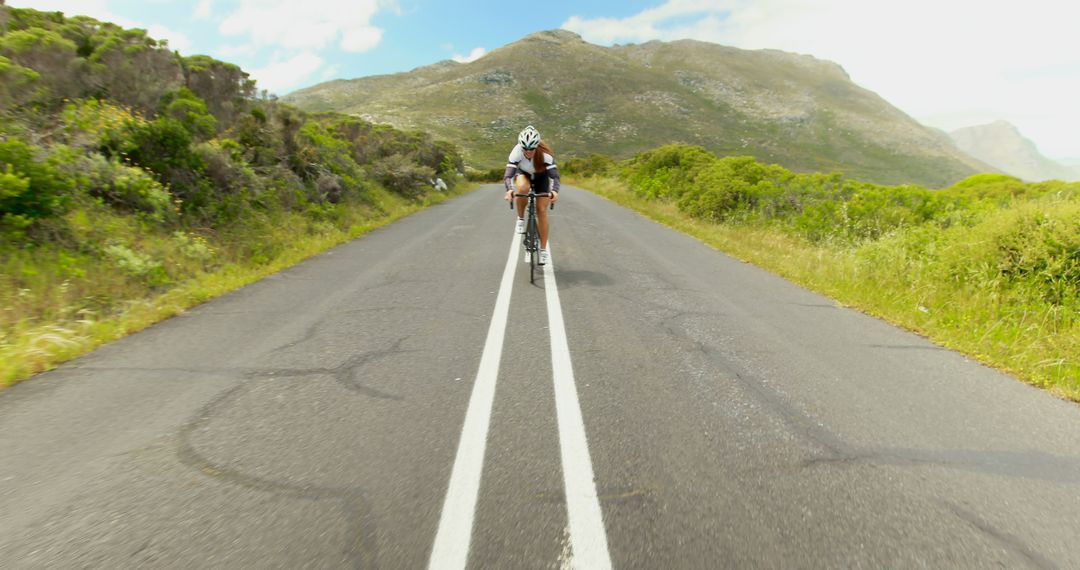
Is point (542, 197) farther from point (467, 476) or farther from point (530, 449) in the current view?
point (467, 476)

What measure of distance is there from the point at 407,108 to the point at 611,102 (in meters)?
48.1

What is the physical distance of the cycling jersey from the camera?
24.6ft

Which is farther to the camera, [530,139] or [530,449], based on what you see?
[530,139]

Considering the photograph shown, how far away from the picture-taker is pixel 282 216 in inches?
418

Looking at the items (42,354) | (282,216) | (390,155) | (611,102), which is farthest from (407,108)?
(42,354)

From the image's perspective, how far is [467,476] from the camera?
2.65m

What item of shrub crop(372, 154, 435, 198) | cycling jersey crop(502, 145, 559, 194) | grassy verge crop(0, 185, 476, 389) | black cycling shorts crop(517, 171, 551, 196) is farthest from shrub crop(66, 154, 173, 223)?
shrub crop(372, 154, 435, 198)

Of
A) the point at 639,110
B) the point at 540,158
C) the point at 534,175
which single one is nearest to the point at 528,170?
the point at 534,175

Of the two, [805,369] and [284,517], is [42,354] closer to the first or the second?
[284,517]

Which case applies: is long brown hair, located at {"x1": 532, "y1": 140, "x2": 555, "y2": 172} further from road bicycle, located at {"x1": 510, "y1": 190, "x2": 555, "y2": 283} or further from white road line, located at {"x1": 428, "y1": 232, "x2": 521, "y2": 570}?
white road line, located at {"x1": 428, "y1": 232, "x2": 521, "y2": 570}

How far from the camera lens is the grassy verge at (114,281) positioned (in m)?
4.41

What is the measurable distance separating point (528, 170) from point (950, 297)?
19.1ft

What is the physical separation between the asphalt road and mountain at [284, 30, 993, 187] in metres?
71.6

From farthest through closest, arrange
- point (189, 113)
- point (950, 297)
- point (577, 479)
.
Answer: point (189, 113)
point (950, 297)
point (577, 479)
